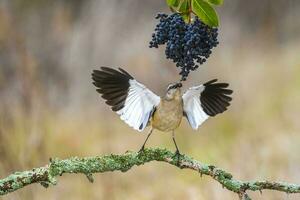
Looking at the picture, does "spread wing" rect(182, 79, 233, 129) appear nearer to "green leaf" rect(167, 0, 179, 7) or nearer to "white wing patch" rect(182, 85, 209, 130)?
"white wing patch" rect(182, 85, 209, 130)

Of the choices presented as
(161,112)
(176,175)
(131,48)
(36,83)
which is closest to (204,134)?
(176,175)

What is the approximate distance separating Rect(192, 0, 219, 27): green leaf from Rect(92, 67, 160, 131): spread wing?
0.76 ft

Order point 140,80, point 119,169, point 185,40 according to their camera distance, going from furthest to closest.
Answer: point 140,80 < point 119,169 < point 185,40

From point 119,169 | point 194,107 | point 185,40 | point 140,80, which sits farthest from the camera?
point 140,80

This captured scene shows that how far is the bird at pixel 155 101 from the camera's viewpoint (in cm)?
156

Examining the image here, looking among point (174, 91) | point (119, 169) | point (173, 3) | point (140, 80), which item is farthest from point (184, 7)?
point (140, 80)

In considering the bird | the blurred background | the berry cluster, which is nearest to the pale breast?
the bird

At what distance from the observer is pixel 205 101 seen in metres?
1.63

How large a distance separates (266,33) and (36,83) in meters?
4.02

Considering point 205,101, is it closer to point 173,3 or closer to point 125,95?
point 125,95

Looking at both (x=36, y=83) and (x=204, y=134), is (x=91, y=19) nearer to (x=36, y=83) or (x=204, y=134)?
(x=204, y=134)

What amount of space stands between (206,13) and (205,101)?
0.29 meters

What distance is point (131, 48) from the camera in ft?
21.1

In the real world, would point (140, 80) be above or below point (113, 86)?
above
